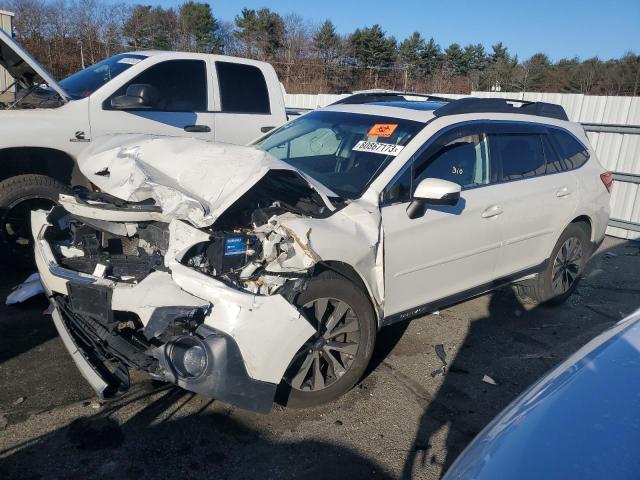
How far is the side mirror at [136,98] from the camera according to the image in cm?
573

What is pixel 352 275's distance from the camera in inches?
140

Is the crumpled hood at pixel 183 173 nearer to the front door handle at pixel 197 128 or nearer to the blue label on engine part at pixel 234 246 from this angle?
the blue label on engine part at pixel 234 246

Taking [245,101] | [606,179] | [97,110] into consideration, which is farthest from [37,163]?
[606,179]

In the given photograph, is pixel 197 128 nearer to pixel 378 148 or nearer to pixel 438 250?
pixel 378 148

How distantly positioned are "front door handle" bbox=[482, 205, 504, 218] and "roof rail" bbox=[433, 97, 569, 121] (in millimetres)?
783

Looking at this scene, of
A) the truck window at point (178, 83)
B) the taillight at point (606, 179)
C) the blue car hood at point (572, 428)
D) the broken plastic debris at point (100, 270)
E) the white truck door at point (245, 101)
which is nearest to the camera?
the blue car hood at point (572, 428)

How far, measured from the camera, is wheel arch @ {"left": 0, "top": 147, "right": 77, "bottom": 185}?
17.7ft

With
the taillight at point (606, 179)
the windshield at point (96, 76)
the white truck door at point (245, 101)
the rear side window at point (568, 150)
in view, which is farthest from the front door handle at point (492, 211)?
the windshield at point (96, 76)

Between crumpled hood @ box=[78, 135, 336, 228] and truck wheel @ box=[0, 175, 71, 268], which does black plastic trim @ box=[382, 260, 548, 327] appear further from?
truck wheel @ box=[0, 175, 71, 268]

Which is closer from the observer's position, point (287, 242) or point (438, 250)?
point (287, 242)

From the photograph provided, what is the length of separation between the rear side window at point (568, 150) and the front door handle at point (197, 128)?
370 cm

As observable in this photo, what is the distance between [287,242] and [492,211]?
1.97 metres

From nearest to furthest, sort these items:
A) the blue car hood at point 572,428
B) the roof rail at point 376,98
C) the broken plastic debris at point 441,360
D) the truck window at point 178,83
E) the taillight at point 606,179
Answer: the blue car hood at point 572,428, the broken plastic debris at point 441,360, the roof rail at point 376,98, the taillight at point 606,179, the truck window at point 178,83

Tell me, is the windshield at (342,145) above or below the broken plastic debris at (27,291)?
above
